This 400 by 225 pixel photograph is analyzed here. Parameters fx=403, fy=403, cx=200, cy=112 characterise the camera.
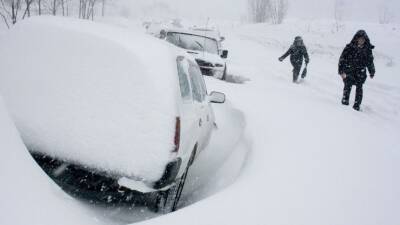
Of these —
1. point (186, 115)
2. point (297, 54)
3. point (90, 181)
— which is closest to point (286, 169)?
point (186, 115)

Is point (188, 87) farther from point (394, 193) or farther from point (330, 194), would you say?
point (394, 193)

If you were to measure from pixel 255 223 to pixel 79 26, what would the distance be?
2325 millimetres

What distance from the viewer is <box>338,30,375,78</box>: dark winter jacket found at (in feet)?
29.5

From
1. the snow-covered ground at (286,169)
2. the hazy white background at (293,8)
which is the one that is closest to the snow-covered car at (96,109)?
the snow-covered ground at (286,169)

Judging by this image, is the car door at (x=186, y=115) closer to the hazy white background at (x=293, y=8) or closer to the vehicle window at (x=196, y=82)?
the vehicle window at (x=196, y=82)

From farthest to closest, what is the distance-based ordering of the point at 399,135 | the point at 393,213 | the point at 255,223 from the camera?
the point at 399,135, the point at 393,213, the point at 255,223

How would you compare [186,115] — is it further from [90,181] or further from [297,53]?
[297,53]

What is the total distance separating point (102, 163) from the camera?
10.2ft

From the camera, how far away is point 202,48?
12.3 metres

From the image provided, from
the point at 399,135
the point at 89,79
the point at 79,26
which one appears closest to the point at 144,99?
the point at 89,79

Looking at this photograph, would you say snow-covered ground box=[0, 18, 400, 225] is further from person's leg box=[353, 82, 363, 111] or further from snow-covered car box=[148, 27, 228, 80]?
snow-covered car box=[148, 27, 228, 80]

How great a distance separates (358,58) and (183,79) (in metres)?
6.33

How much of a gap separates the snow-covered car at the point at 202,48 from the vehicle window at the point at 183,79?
714cm

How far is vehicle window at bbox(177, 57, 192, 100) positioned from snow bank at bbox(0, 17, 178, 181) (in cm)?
27
